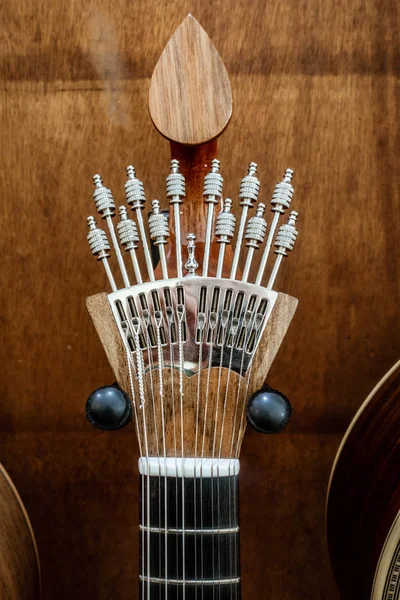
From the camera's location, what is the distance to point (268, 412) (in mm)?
549

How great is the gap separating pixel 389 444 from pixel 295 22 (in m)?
0.54

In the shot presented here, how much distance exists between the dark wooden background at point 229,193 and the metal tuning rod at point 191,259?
0.83 ft

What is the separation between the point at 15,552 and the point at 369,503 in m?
0.35

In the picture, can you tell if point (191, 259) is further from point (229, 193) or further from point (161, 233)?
point (229, 193)

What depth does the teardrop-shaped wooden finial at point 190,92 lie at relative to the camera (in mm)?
606

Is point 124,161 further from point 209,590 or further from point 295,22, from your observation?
point 209,590

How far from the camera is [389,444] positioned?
623 mm

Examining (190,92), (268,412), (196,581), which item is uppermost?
(190,92)

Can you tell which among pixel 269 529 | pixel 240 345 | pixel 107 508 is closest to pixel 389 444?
pixel 240 345

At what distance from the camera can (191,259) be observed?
0.60 m

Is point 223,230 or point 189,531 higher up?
point 223,230

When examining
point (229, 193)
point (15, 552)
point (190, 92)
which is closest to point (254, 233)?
point (190, 92)

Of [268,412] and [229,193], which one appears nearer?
[268,412]

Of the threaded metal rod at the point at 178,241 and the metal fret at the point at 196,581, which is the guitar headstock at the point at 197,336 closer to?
the threaded metal rod at the point at 178,241
